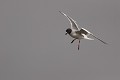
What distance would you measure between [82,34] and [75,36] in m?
0.14

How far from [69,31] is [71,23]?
37 cm

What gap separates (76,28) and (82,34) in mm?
148

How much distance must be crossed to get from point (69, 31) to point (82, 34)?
10.9 inches

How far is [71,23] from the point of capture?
20.0ft

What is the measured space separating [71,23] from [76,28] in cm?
15

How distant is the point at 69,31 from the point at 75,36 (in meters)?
0.15

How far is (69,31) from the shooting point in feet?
18.9

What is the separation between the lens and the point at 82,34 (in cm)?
593

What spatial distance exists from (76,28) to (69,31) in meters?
0.27

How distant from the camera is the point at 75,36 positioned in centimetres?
584

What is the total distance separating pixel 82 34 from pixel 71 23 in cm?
30

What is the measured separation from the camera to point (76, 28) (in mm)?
5992
